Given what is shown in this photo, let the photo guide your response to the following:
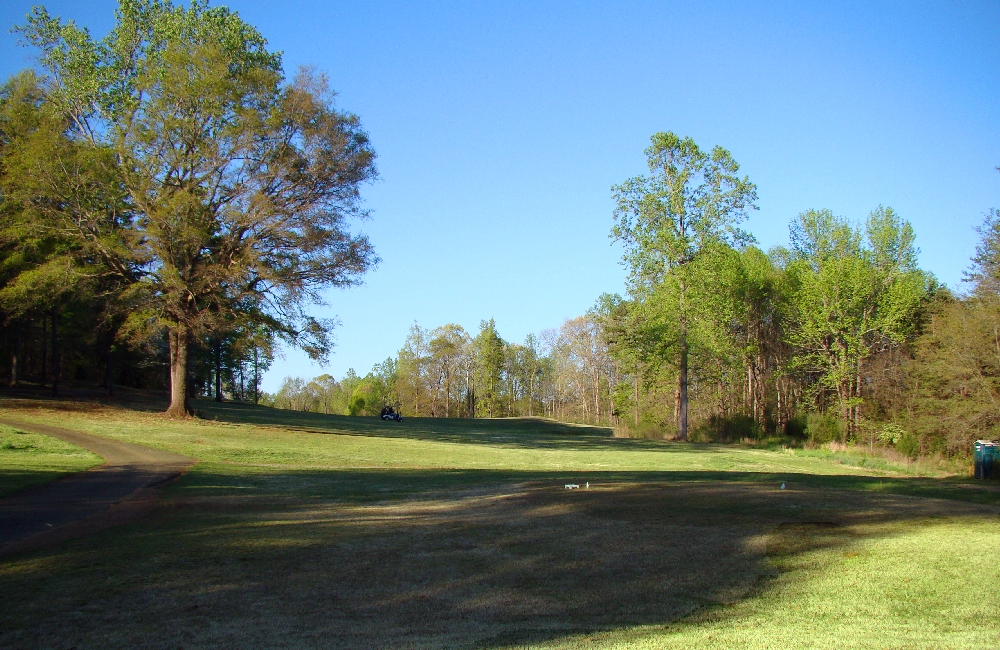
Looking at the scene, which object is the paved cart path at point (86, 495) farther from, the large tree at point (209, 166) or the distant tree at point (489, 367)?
the distant tree at point (489, 367)

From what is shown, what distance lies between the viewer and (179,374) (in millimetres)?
34406

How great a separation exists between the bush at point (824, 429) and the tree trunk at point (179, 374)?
35232 millimetres

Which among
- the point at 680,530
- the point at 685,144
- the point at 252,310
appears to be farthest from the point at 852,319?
the point at 680,530

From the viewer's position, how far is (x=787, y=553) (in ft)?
30.0

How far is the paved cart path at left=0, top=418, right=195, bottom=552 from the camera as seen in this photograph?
1093 centimetres

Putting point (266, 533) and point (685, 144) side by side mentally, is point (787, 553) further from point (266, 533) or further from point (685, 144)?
point (685, 144)

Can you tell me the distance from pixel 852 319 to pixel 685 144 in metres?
15.0

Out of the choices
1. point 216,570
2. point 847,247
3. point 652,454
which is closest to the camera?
point 216,570

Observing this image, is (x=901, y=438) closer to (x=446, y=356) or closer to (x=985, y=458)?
(x=985, y=458)

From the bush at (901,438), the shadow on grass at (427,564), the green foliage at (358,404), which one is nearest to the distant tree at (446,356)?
the green foliage at (358,404)

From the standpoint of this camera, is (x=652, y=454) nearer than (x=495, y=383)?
Yes

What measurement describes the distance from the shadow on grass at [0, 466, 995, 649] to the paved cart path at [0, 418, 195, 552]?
0.89 meters

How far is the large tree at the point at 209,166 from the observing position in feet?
102

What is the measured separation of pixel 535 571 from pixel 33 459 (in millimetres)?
16685
